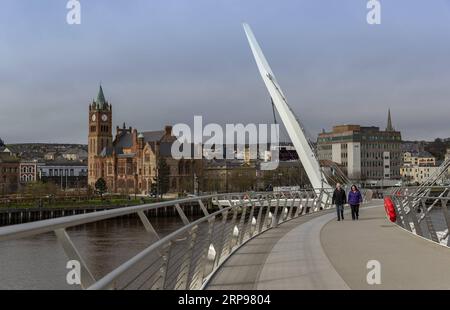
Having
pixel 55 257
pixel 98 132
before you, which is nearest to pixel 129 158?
pixel 98 132

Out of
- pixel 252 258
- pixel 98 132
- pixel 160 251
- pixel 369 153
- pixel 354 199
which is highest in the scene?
pixel 98 132

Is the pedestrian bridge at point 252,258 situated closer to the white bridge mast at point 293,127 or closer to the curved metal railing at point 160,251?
the curved metal railing at point 160,251

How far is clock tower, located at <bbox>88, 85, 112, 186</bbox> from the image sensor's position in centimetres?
12875

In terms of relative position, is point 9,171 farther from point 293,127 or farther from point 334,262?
point 334,262

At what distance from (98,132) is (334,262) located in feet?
421

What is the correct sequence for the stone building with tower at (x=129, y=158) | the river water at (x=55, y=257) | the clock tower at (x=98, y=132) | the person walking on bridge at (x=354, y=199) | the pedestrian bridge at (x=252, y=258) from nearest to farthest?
the pedestrian bridge at (x=252, y=258) → the river water at (x=55, y=257) → the person walking on bridge at (x=354, y=199) → the stone building with tower at (x=129, y=158) → the clock tower at (x=98, y=132)

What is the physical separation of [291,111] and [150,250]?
112 feet

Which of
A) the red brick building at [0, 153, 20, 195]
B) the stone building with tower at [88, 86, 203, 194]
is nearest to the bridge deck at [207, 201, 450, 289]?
the stone building with tower at [88, 86, 203, 194]

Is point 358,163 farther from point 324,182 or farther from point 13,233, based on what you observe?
point 13,233

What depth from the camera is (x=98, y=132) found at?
133 meters

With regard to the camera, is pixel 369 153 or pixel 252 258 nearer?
pixel 252 258

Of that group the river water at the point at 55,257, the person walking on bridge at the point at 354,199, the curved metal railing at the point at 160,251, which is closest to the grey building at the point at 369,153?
the river water at the point at 55,257

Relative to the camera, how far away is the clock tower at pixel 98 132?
129m

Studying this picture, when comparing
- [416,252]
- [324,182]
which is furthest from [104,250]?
[416,252]
